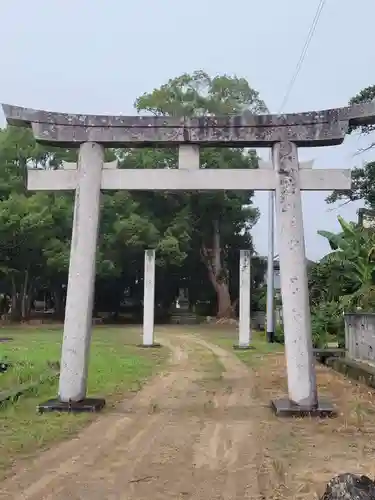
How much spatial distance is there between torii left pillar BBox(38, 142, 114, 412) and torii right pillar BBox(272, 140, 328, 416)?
263 cm

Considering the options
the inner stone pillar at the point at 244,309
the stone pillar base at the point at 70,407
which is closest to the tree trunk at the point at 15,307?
the inner stone pillar at the point at 244,309

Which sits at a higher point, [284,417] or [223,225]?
[223,225]

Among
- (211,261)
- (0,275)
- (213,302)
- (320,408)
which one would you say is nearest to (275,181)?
(320,408)

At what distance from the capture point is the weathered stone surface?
400cm

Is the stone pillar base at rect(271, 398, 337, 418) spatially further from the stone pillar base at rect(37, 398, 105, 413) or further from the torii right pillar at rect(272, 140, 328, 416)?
the stone pillar base at rect(37, 398, 105, 413)

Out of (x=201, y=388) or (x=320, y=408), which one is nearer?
(x=320, y=408)

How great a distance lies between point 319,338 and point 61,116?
1398 cm

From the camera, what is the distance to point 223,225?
40.7 meters

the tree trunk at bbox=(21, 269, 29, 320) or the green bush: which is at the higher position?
the tree trunk at bbox=(21, 269, 29, 320)

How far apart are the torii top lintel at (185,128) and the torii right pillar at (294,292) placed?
0.29 metres

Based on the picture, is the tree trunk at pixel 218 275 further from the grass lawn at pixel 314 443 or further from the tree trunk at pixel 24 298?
the grass lawn at pixel 314 443

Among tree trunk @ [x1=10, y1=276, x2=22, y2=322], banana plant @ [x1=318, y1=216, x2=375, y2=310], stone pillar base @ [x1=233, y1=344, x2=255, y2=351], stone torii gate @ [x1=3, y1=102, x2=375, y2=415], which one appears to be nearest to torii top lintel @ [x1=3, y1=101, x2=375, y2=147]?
stone torii gate @ [x1=3, y1=102, x2=375, y2=415]

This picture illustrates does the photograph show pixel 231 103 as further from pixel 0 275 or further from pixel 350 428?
pixel 350 428

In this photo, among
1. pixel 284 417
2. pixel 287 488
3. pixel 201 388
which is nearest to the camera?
pixel 287 488
